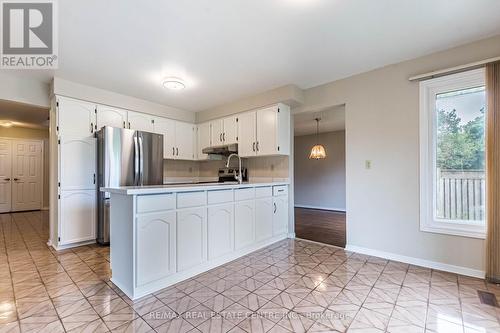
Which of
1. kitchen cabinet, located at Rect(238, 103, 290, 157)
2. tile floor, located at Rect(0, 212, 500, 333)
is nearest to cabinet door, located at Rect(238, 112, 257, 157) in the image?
kitchen cabinet, located at Rect(238, 103, 290, 157)

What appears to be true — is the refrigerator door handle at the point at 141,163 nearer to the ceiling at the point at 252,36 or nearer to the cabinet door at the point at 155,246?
the ceiling at the point at 252,36

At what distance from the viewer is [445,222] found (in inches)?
105

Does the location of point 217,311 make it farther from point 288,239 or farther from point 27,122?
point 27,122

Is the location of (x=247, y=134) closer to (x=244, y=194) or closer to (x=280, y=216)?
(x=244, y=194)

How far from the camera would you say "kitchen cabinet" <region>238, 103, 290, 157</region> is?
153 inches

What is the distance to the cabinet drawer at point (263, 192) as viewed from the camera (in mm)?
3447

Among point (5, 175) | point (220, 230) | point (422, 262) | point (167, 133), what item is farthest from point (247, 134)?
point (5, 175)

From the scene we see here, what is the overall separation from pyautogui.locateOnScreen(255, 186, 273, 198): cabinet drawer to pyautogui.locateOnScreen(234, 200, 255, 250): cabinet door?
0.16 meters

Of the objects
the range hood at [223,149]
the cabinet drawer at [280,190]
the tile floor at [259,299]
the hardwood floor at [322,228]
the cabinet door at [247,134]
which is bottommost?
the hardwood floor at [322,228]

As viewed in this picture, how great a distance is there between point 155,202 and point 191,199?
41 cm

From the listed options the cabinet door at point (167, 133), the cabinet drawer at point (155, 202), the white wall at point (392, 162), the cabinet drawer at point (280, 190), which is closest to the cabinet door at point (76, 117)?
the cabinet door at point (167, 133)

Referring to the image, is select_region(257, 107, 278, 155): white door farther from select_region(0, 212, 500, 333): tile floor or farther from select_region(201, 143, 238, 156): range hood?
select_region(0, 212, 500, 333): tile floor

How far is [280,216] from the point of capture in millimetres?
3932

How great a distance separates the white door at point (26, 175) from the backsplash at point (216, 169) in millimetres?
4829
